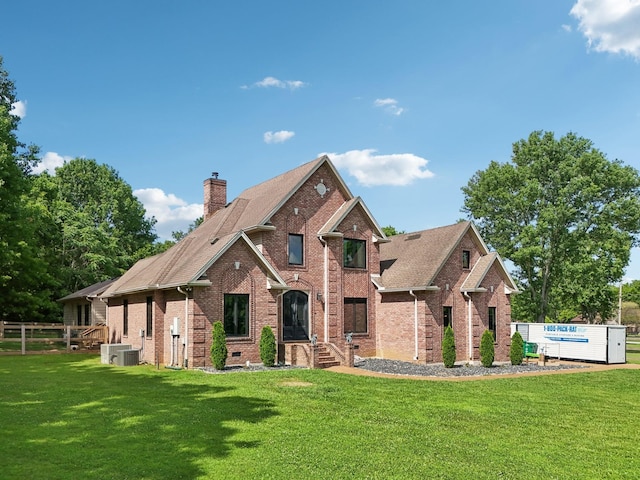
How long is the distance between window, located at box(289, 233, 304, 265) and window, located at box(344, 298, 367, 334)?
317 cm

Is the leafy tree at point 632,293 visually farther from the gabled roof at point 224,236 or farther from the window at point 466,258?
the gabled roof at point 224,236

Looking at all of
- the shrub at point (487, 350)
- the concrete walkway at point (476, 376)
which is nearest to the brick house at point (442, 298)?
the shrub at point (487, 350)

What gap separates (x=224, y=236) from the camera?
23.8 meters

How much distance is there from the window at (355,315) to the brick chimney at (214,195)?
10103mm

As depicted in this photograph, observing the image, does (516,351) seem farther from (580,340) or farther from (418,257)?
(418,257)

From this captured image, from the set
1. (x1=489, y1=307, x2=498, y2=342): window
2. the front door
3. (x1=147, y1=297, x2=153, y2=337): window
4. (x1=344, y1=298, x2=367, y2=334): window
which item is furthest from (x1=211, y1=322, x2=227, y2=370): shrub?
(x1=489, y1=307, x2=498, y2=342): window

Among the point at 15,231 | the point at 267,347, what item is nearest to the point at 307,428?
the point at 267,347

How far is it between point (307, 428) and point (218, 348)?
10038 mm

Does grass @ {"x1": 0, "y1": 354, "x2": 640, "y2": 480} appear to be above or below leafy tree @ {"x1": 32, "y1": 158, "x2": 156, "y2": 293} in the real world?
below

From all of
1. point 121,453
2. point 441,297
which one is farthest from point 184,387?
point 441,297

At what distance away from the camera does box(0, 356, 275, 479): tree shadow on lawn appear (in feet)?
27.8

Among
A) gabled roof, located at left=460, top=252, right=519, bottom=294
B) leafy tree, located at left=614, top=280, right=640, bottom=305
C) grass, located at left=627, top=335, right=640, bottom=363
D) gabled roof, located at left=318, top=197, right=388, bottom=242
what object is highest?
gabled roof, located at left=318, top=197, right=388, bottom=242

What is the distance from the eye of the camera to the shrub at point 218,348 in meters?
20.4

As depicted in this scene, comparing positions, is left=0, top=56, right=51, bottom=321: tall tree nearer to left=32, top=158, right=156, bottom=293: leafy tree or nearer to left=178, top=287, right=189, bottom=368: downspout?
left=32, top=158, right=156, bottom=293: leafy tree
